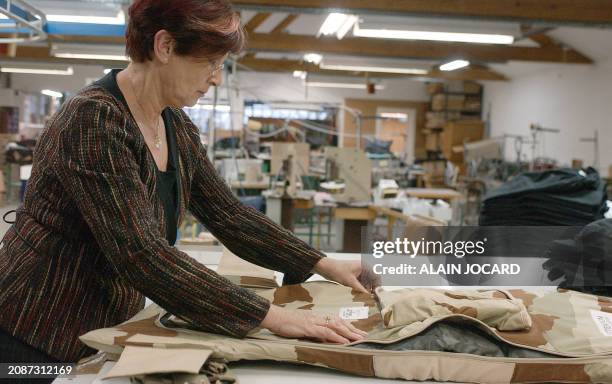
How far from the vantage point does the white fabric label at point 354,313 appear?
1164mm

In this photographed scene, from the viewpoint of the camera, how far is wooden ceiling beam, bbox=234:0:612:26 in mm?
3889

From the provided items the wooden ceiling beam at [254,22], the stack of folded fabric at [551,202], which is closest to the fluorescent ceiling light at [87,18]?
the stack of folded fabric at [551,202]

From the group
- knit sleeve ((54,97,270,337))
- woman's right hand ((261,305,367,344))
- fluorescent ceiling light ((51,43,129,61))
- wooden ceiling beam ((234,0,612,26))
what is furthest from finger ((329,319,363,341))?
fluorescent ceiling light ((51,43,129,61))

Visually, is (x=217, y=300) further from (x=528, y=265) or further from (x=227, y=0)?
(x=528, y=265)

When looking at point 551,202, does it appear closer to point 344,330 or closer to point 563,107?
point 344,330

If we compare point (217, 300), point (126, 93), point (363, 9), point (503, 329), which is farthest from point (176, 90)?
point (363, 9)

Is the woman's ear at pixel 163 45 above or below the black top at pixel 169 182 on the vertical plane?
above

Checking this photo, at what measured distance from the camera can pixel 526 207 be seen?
204 cm

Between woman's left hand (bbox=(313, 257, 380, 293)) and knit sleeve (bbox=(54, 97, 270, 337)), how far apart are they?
37 centimetres

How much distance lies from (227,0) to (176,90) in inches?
7.2

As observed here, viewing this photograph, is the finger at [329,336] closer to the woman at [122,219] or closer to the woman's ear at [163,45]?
the woman at [122,219]

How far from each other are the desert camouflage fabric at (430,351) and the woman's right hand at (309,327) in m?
0.02

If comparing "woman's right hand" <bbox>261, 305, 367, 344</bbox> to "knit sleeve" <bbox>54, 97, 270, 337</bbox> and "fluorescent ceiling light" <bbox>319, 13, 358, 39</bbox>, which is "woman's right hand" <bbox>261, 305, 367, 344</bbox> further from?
"fluorescent ceiling light" <bbox>319, 13, 358, 39</bbox>

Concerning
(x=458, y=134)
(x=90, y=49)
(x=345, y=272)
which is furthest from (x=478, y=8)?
(x=458, y=134)
